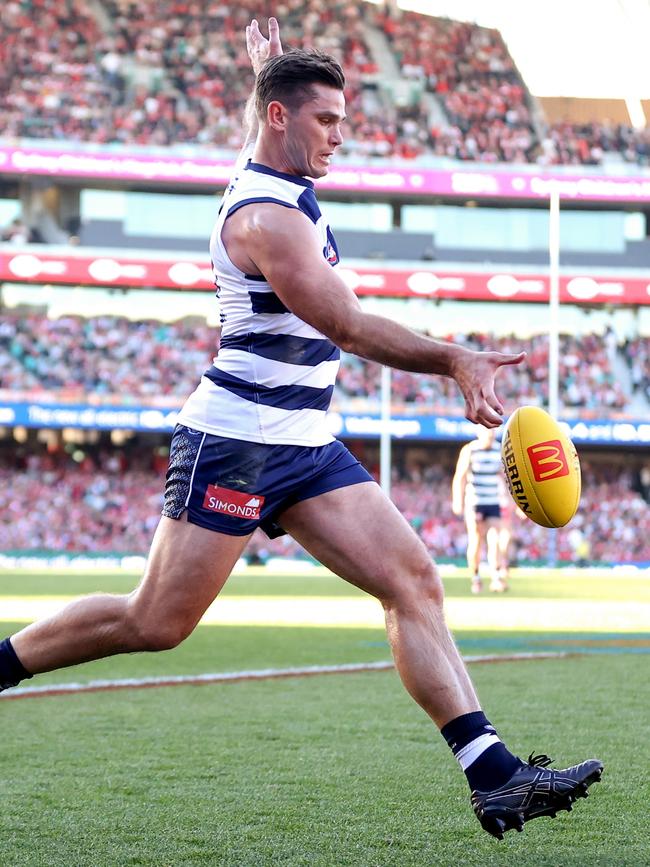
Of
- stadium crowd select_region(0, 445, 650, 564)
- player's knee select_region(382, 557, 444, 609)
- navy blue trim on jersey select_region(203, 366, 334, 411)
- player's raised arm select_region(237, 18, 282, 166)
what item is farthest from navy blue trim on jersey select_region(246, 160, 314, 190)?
stadium crowd select_region(0, 445, 650, 564)

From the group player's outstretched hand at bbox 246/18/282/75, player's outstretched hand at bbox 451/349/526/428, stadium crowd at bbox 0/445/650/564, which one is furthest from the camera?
stadium crowd at bbox 0/445/650/564

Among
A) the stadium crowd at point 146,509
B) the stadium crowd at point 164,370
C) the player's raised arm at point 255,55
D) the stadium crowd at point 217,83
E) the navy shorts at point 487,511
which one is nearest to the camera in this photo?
the player's raised arm at point 255,55

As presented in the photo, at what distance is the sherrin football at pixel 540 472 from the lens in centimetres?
435

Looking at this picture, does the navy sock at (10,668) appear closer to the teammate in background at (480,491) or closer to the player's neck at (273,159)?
the player's neck at (273,159)

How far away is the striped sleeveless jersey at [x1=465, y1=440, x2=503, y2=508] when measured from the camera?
16.7 meters

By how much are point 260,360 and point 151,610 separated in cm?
88

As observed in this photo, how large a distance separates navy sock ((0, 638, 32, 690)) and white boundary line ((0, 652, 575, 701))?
3304mm

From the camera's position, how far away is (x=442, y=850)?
12.9ft

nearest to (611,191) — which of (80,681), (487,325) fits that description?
(487,325)

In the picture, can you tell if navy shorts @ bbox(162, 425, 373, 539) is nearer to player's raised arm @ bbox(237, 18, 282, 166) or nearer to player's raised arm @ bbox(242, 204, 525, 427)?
player's raised arm @ bbox(242, 204, 525, 427)

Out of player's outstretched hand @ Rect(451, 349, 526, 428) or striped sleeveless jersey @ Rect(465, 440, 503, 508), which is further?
striped sleeveless jersey @ Rect(465, 440, 503, 508)

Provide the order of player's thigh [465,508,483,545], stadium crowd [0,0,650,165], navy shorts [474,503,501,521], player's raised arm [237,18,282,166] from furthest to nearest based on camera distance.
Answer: stadium crowd [0,0,650,165] < player's thigh [465,508,483,545] < navy shorts [474,503,501,521] < player's raised arm [237,18,282,166]

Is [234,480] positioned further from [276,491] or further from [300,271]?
[300,271]

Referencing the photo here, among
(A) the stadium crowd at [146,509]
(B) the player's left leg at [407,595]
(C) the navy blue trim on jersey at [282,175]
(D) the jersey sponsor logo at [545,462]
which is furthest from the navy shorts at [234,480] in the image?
(A) the stadium crowd at [146,509]
